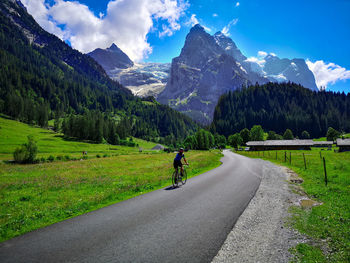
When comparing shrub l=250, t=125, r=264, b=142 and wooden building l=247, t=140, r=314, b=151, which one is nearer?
wooden building l=247, t=140, r=314, b=151

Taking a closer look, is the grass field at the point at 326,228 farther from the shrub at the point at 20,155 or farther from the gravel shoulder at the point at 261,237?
the shrub at the point at 20,155

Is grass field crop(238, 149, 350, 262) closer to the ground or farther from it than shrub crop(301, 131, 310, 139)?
closer to the ground

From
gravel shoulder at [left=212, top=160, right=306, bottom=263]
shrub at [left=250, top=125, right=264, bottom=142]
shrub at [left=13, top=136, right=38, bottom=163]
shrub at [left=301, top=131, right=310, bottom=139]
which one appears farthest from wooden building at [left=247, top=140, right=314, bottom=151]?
gravel shoulder at [left=212, top=160, right=306, bottom=263]

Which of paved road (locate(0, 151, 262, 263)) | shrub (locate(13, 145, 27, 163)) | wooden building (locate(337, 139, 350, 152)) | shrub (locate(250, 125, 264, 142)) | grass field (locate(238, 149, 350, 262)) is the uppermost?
shrub (locate(250, 125, 264, 142))

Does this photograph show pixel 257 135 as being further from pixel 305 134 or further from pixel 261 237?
pixel 261 237

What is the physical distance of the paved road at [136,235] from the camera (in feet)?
18.9

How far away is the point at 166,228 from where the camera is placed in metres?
7.78

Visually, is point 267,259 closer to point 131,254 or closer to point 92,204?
point 131,254

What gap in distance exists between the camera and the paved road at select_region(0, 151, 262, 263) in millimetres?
5758

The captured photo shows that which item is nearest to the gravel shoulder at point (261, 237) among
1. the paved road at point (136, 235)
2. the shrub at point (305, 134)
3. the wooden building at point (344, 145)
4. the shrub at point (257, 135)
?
the paved road at point (136, 235)

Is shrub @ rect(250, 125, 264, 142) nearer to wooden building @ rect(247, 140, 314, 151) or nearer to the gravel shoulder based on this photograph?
wooden building @ rect(247, 140, 314, 151)

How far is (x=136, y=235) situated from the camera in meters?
7.13

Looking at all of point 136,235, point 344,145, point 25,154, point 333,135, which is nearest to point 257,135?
point 333,135

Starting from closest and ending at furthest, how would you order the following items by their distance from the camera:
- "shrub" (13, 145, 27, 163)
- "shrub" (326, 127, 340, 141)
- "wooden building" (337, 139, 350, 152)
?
"shrub" (13, 145, 27, 163) < "wooden building" (337, 139, 350, 152) < "shrub" (326, 127, 340, 141)
